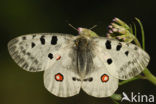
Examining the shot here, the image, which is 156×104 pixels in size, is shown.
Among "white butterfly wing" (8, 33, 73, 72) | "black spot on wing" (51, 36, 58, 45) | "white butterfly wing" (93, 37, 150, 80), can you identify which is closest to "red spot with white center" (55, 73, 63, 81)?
"white butterfly wing" (8, 33, 73, 72)

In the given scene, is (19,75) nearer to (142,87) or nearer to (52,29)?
(52,29)

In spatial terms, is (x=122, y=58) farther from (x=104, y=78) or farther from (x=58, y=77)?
(x=58, y=77)

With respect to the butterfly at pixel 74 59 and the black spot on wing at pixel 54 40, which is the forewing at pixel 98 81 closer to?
the butterfly at pixel 74 59

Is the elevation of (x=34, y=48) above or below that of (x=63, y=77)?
above

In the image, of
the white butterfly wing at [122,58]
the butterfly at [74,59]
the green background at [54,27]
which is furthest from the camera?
the green background at [54,27]

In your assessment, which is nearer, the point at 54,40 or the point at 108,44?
the point at 108,44

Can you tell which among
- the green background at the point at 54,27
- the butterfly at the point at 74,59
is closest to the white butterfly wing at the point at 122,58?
the butterfly at the point at 74,59

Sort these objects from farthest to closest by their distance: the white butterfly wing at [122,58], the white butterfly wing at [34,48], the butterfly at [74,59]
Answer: the white butterfly wing at [34,48] < the butterfly at [74,59] < the white butterfly wing at [122,58]

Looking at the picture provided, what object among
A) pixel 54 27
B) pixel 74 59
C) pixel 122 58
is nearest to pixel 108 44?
pixel 122 58
